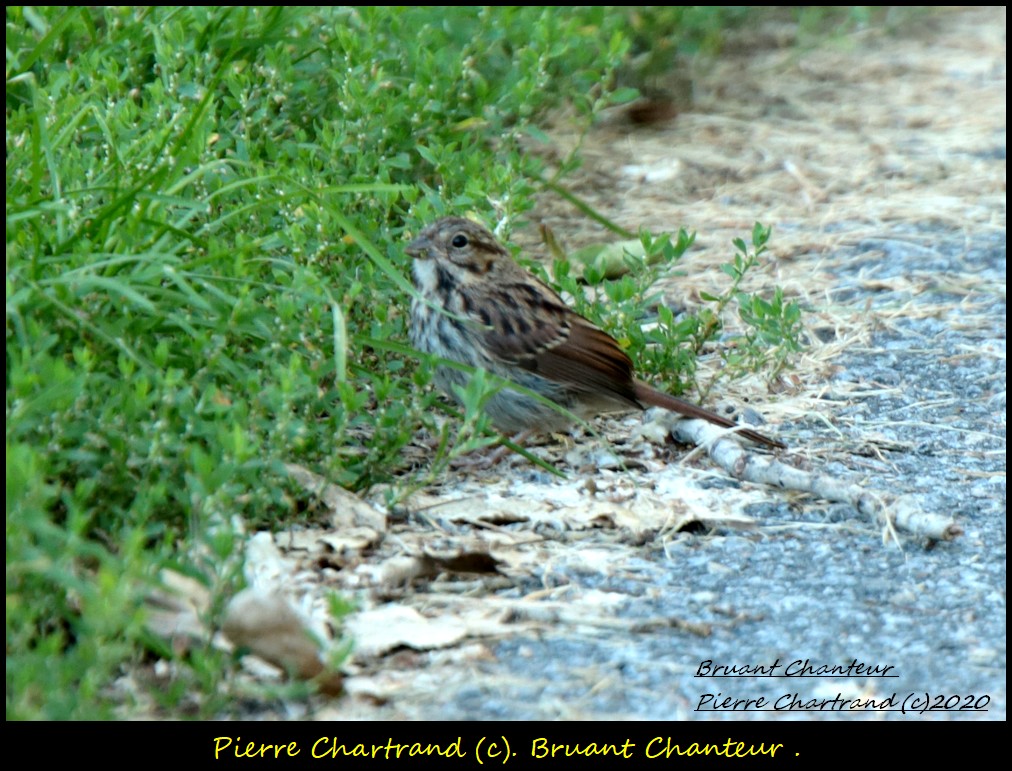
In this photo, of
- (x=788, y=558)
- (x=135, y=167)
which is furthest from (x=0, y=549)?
(x=788, y=558)

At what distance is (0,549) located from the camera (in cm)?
304

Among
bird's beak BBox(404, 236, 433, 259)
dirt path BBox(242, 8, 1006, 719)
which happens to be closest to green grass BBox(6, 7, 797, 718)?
bird's beak BBox(404, 236, 433, 259)

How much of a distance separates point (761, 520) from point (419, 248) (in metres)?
1.47

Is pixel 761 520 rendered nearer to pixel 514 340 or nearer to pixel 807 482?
pixel 807 482

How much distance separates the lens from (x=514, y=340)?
4.78 m

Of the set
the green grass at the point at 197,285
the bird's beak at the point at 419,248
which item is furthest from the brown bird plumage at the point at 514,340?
the green grass at the point at 197,285

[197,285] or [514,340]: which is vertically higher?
[197,285]

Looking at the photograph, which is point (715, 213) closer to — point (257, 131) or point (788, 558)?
point (257, 131)

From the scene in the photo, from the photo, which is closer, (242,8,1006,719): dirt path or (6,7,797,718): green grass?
(6,7,797,718): green grass

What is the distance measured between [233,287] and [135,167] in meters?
0.66

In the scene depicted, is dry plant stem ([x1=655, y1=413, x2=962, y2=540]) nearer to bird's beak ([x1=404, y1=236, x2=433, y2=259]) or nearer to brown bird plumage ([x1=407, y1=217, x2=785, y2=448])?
brown bird plumage ([x1=407, y1=217, x2=785, y2=448])

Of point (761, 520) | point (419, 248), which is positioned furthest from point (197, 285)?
point (761, 520)

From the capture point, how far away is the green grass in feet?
9.90

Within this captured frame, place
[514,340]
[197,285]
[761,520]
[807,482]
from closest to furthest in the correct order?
1. [197,285]
2. [761,520]
3. [807,482]
4. [514,340]
